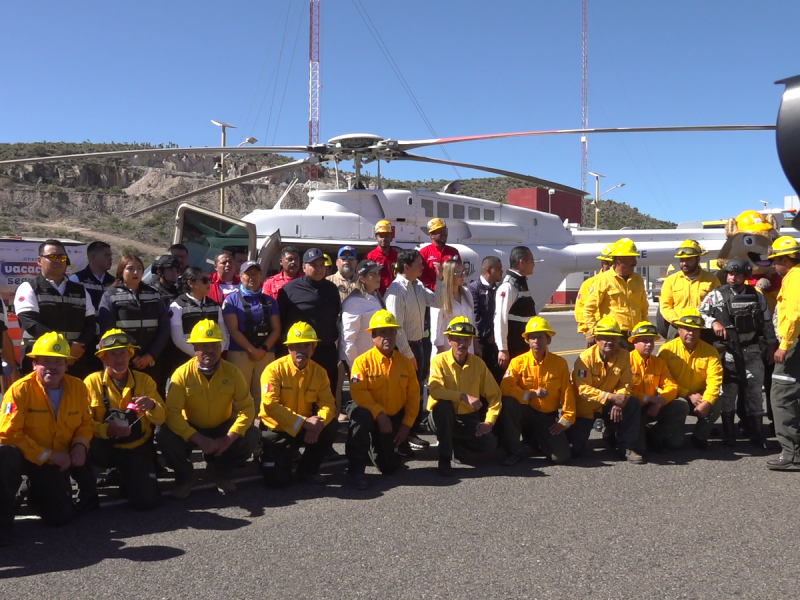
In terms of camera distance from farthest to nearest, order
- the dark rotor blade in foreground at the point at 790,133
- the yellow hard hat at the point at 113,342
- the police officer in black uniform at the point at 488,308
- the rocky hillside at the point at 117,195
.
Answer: the rocky hillside at the point at 117,195, the police officer in black uniform at the point at 488,308, the yellow hard hat at the point at 113,342, the dark rotor blade in foreground at the point at 790,133

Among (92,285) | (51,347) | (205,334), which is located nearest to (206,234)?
(92,285)

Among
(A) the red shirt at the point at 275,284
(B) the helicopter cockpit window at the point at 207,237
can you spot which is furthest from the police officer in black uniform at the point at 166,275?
(B) the helicopter cockpit window at the point at 207,237

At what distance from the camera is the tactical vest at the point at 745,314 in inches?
263

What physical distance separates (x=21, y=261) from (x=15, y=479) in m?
7.74

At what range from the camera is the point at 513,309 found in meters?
7.00

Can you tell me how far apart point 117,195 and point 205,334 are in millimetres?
64602

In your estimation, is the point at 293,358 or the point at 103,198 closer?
the point at 293,358

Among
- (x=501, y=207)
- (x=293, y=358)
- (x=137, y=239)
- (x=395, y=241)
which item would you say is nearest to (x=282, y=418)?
(x=293, y=358)

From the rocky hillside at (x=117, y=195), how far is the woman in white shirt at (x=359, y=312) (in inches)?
1363

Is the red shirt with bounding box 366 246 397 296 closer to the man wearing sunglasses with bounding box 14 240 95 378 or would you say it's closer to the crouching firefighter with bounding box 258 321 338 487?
the crouching firefighter with bounding box 258 321 338 487

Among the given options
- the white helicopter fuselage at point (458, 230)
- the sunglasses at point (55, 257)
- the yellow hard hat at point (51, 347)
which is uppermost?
the white helicopter fuselage at point (458, 230)

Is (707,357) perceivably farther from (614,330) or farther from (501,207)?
(501,207)

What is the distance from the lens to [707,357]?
6.62 m

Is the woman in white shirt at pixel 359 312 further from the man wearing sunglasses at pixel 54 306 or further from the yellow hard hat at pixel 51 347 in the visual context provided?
the yellow hard hat at pixel 51 347
